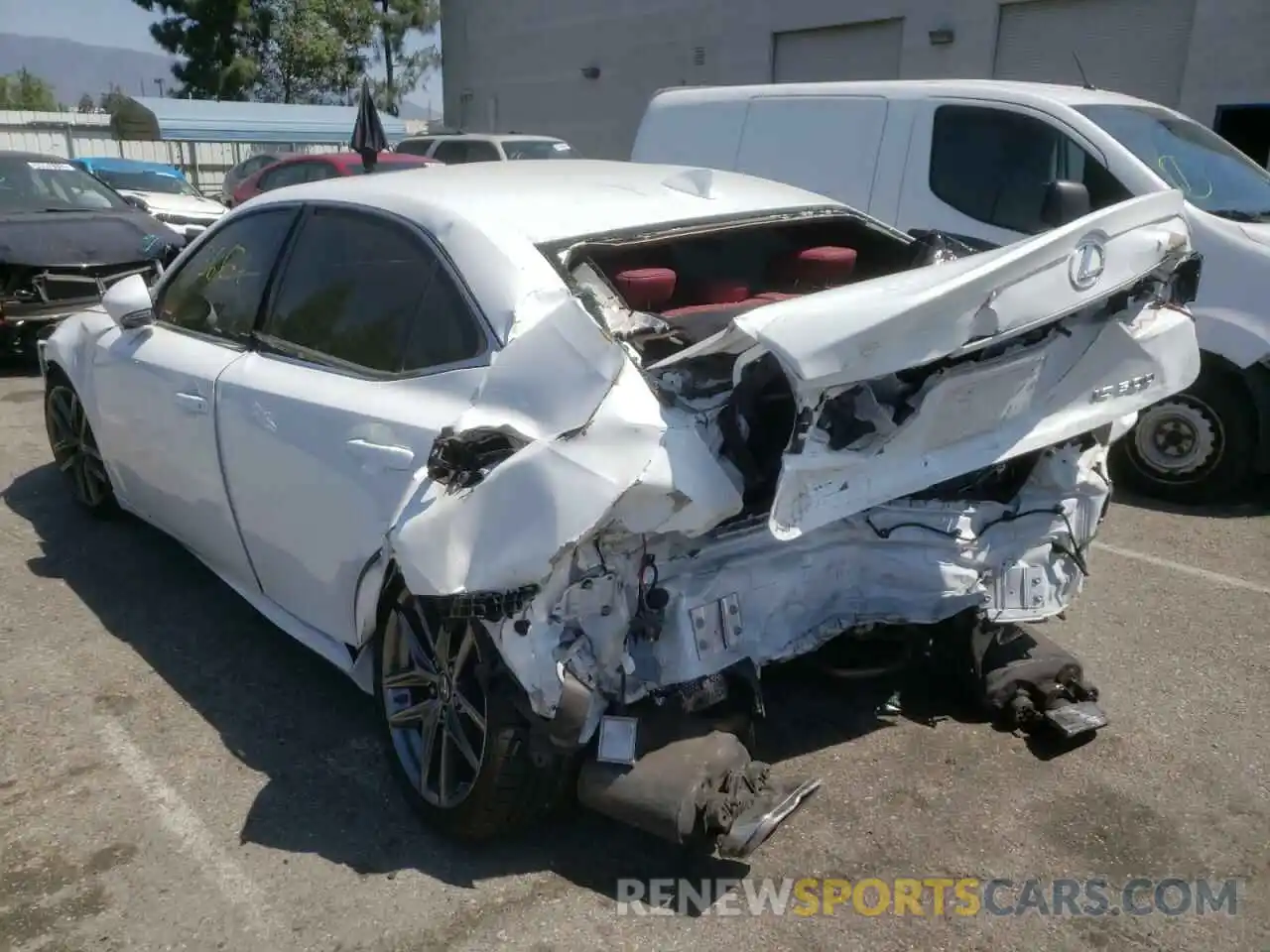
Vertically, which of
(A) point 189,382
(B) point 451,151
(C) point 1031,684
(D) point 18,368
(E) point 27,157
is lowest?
(D) point 18,368

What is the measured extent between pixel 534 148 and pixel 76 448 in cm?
1128

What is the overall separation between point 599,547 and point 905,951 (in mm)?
1203

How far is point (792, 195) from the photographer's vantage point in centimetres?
400

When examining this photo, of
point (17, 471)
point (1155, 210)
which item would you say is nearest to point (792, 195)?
point (1155, 210)

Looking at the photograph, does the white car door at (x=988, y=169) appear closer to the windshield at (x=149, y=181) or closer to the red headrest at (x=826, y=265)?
the red headrest at (x=826, y=265)

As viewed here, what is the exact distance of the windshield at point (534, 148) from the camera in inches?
604

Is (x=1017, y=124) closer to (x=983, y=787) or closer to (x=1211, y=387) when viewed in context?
(x=1211, y=387)

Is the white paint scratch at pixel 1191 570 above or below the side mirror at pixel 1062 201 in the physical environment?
below

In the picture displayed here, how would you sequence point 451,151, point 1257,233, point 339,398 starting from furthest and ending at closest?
point 451,151
point 1257,233
point 339,398

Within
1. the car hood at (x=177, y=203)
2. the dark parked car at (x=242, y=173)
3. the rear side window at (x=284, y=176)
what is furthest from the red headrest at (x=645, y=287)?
the dark parked car at (x=242, y=173)

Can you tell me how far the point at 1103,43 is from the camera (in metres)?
13.6

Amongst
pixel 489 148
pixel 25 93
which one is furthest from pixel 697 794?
pixel 25 93

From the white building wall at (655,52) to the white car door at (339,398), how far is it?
12316mm

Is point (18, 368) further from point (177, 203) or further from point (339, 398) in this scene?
point (339, 398)
